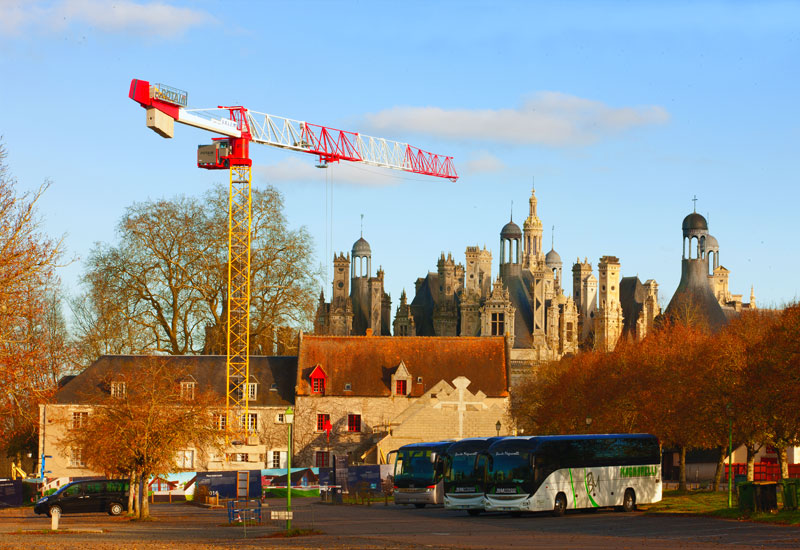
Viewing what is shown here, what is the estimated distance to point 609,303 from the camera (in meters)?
123

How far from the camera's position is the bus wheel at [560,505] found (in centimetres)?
3744

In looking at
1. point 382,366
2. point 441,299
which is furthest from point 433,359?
point 441,299

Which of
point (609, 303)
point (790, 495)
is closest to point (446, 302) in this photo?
point (609, 303)

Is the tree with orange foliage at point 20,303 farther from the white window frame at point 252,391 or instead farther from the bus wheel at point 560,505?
the white window frame at point 252,391

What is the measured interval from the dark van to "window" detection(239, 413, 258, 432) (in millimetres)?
22280

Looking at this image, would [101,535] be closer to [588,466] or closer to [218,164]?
[588,466]

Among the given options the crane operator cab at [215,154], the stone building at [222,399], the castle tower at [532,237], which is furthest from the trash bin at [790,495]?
the castle tower at [532,237]

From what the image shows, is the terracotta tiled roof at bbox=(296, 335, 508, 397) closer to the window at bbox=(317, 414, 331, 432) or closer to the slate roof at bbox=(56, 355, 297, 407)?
the window at bbox=(317, 414, 331, 432)

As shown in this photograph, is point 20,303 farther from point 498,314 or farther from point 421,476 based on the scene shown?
point 498,314

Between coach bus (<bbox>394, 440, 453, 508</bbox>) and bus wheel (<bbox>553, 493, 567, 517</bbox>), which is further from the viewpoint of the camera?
coach bus (<bbox>394, 440, 453, 508</bbox>)

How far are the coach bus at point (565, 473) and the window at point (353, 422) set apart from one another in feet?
100

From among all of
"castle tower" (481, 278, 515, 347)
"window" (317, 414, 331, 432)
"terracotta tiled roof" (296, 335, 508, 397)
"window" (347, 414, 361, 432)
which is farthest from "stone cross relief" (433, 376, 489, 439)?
"castle tower" (481, 278, 515, 347)

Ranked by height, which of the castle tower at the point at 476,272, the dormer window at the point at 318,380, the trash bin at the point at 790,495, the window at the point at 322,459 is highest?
the castle tower at the point at 476,272

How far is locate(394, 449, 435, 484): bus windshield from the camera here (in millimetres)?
45656
